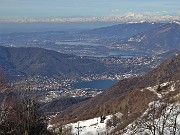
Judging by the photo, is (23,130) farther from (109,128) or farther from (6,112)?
(109,128)

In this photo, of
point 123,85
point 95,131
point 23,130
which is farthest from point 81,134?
point 123,85

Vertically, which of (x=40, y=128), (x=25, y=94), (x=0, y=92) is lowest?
(x=40, y=128)

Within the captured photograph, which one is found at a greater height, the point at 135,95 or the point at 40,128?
the point at 40,128

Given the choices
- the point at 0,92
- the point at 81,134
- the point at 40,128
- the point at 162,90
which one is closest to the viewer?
the point at 0,92

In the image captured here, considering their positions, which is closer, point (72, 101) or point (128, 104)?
point (128, 104)

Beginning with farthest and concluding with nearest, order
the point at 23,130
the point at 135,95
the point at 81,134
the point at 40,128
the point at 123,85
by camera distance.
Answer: the point at 123,85 → the point at 135,95 → the point at 81,134 → the point at 40,128 → the point at 23,130

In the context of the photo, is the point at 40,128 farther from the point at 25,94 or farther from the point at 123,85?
the point at 123,85

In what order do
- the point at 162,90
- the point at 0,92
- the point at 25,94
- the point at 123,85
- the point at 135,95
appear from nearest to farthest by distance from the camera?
the point at 0,92 < the point at 25,94 < the point at 162,90 < the point at 135,95 < the point at 123,85

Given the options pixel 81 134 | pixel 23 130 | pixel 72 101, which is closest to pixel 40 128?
pixel 23 130

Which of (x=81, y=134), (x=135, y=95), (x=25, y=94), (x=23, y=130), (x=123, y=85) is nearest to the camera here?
(x=25, y=94)
